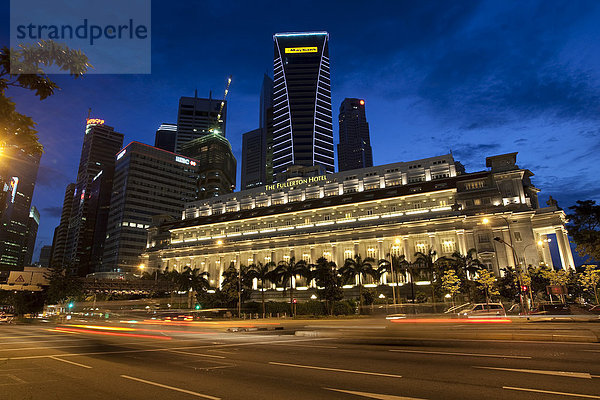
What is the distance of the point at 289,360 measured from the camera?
14.8 metres

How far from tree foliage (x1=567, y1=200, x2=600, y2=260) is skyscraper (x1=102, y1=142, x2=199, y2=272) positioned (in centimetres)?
15700

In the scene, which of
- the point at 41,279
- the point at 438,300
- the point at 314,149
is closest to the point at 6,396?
the point at 41,279

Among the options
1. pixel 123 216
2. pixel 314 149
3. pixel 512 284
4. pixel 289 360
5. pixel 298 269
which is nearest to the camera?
pixel 289 360

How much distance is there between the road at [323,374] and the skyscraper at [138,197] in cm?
15502

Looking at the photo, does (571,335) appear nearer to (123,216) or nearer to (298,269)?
(298,269)

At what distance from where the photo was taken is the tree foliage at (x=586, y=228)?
36.0 m

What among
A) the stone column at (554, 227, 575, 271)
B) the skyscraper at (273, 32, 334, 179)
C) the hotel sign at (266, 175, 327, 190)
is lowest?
the stone column at (554, 227, 575, 271)

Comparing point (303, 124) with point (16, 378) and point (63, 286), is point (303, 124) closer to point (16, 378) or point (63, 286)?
point (63, 286)

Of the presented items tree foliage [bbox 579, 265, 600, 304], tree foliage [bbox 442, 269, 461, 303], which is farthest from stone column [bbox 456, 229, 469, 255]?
tree foliage [bbox 579, 265, 600, 304]

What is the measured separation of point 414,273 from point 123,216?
137679mm

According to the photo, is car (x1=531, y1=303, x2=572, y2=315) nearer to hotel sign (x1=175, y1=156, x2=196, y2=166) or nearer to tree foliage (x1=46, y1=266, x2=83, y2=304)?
tree foliage (x1=46, y1=266, x2=83, y2=304)

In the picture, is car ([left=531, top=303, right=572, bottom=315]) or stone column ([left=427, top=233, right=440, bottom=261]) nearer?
car ([left=531, top=303, right=572, bottom=315])

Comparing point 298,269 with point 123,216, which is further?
point 123,216

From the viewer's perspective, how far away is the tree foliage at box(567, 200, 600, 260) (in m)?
36.0
